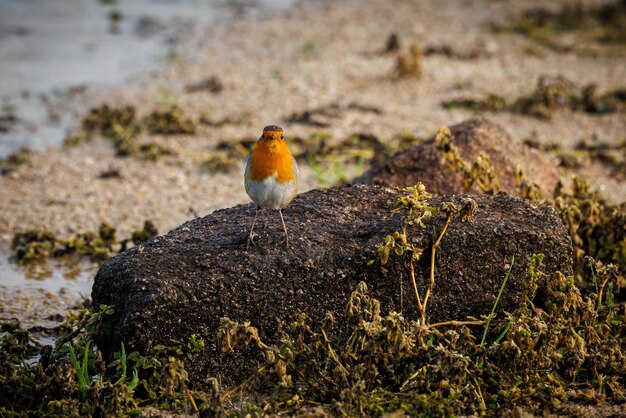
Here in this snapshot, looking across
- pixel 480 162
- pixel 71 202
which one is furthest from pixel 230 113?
pixel 480 162

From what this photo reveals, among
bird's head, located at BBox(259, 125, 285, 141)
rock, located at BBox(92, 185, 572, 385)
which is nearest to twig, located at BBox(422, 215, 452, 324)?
rock, located at BBox(92, 185, 572, 385)

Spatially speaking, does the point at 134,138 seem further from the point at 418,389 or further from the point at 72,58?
the point at 418,389

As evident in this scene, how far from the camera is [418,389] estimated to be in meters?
3.83

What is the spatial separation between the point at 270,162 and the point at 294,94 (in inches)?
223

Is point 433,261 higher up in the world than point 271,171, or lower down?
lower down

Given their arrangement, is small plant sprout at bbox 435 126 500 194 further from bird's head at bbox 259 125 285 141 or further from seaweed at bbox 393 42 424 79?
seaweed at bbox 393 42 424 79

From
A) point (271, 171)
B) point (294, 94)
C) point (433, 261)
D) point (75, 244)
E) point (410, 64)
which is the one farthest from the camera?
point (410, 64)

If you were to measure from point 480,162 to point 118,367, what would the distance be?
8.13ft

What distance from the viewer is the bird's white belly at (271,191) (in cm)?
390

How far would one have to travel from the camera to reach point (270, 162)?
153 inches

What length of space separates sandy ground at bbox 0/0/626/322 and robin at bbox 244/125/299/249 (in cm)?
197

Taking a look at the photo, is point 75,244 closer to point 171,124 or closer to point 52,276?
point 52,276

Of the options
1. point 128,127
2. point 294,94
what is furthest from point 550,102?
point 128,127

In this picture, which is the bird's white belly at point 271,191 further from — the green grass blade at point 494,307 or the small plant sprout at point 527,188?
the small plant sprout at point 527,188
